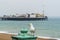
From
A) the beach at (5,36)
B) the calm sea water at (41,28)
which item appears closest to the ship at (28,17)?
the calm sea water at (41,28)

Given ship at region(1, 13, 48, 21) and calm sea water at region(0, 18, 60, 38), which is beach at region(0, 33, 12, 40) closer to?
calm sea water at region(0, 18, 60, 38)

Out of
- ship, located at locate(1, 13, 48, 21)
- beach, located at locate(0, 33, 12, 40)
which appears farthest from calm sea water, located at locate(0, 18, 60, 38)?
ship, located at locate(1, 13, 48, 21)

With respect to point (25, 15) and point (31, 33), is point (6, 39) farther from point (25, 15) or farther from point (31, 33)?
point (25, 15)

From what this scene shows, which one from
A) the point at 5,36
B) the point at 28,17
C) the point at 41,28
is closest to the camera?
the point at 5,36

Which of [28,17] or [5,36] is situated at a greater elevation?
[5,36]

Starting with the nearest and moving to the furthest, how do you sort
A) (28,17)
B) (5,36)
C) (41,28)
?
(5,36) → (41,28) → (28,17)

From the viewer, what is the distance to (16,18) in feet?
295

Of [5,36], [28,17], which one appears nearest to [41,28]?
[5,36]

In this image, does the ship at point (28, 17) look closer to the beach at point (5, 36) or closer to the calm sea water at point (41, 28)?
the calm sea water at point (41, 28)

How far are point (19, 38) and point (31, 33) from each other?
27 centimetres

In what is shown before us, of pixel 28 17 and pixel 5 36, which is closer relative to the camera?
pixel 5 36

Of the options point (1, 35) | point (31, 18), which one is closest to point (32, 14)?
point (31, 18)

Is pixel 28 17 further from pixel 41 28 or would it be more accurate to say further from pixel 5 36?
pixel 5 36

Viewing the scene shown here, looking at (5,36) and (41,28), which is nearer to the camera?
(5,36)
